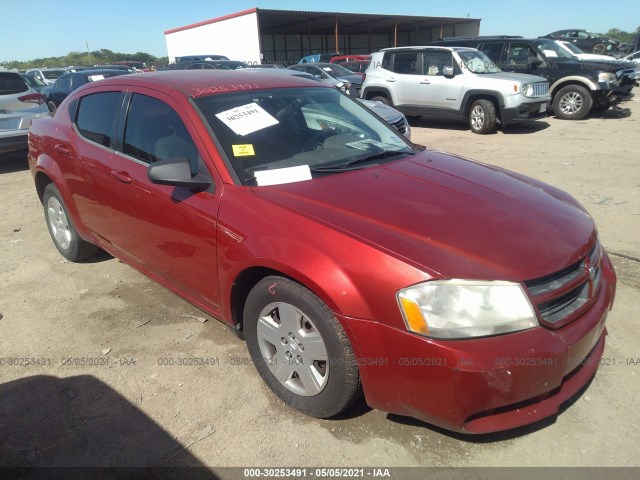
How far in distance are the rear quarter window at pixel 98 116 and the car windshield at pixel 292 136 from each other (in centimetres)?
95

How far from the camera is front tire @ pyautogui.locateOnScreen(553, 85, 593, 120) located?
451 inches

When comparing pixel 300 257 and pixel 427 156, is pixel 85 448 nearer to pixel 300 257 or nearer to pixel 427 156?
pixel 300 257

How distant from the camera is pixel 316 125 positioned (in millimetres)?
3133

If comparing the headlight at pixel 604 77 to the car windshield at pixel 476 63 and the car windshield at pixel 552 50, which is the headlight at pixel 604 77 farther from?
the car windshield at pixel 476 63

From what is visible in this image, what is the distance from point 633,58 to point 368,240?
2775 centimetres

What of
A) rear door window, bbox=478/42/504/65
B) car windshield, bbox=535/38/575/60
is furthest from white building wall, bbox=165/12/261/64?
car windshield, bbox=535/38/575/60

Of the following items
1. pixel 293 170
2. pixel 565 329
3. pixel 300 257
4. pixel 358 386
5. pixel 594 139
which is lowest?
pixel 594 139

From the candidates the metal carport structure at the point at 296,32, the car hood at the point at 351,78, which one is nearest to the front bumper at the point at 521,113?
the car hood at the point at 351,78

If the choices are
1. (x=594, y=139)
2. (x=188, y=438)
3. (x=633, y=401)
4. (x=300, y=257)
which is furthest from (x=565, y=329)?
(x=594, y=139)

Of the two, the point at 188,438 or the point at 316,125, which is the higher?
the point at 316,125

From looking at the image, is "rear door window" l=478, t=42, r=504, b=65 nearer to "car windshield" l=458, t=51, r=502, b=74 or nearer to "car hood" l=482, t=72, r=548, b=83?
"car windshield" l=458, t=51, r=502, b=74

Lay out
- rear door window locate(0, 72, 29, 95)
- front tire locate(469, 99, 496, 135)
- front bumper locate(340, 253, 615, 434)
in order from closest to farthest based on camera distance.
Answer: front bumper locate(340, 253, 615, 434) → rear door window locate(0, 72, 29, 95) → front tire locate(469, 99, 496, 135)

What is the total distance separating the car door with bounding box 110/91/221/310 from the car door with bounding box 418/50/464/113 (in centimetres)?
892

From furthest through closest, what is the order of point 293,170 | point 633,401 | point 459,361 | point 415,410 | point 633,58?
point 633,58
point 293,170
point 633,401
point 415,410
point 459,361
